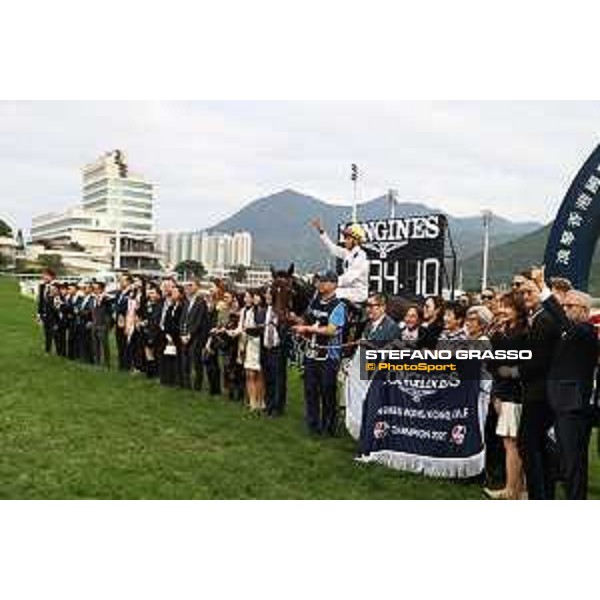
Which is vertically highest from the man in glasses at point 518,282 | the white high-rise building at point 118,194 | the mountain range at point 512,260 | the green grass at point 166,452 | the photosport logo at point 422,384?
the white high-rise building at point 118,194

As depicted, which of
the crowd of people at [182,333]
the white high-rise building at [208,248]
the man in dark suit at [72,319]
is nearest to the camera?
the crowd of people at [182,333]

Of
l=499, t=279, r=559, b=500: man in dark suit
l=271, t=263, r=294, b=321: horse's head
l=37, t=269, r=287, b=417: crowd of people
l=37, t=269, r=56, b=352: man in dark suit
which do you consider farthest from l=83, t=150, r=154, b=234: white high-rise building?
l=499, t=279, r=559, b=500: man in dark suit

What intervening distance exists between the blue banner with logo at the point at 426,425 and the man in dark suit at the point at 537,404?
74 centimetres

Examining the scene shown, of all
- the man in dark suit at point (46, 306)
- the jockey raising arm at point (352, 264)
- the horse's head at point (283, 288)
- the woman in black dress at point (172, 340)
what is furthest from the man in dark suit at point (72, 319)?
the jockey raising arm at point (352, 264)

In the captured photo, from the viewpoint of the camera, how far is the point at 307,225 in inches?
370

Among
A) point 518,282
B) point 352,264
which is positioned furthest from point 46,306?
point 518,282

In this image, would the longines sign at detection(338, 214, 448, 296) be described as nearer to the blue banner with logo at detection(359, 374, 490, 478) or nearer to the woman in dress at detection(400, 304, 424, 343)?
the woman in dress at detection(400, 304, 424, 343)

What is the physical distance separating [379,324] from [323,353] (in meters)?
0.85

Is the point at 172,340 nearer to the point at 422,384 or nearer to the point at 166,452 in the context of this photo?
the point at 166,452

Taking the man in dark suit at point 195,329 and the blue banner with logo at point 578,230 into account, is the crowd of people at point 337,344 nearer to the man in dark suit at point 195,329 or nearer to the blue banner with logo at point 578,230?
the man in dark suit at point 195,329

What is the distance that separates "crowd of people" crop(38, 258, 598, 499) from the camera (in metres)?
6.70

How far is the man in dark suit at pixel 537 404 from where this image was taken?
680cm
